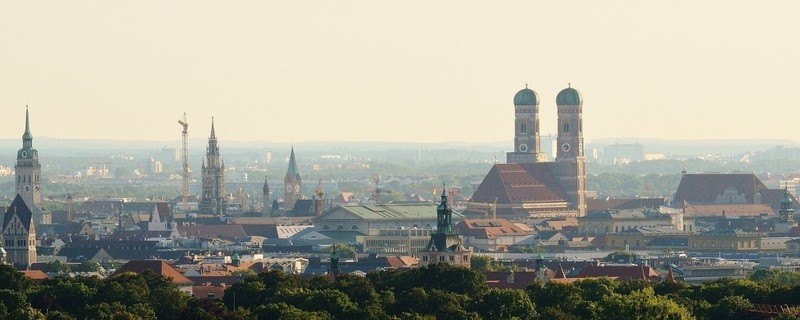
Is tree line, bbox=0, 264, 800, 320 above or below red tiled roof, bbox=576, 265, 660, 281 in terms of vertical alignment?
above

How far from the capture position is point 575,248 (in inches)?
6511

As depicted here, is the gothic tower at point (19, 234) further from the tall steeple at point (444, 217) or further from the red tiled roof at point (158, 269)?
the tall steeple at point (444, 217)

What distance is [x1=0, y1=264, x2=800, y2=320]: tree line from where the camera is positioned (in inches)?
3329

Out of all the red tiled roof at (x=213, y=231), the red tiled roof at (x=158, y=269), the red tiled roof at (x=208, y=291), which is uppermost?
the red tiled roof at (x=158, y=269)

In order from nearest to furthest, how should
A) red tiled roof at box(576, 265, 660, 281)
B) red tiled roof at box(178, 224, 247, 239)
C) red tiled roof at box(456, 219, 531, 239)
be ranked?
red tiled roof at box(576, 265, 660, 281) → red tiled roof at box(456, 219, 531, 239) → red tiled roof at box(178, 224, 247, 239)

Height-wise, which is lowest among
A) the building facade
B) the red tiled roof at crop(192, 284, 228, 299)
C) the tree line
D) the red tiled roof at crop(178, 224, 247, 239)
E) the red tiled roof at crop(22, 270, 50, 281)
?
the red tiled roof at crop(178, 224, 247, 239)

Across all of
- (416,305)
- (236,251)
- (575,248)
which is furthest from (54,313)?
(575,248)

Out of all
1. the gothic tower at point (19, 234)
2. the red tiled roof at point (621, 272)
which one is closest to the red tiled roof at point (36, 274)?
the red tiled roof at point (621, 272)

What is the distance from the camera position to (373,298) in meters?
94.4

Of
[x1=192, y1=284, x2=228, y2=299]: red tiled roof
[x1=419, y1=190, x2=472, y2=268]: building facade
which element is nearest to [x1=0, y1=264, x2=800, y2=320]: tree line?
[x1=192, y1=284, x2=228, y2=299]: red tiled roof

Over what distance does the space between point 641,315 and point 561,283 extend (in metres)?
24.0

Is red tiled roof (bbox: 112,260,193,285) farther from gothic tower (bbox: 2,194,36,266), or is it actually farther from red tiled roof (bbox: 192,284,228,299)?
gothic tower (bbox: 2,194,36,266)

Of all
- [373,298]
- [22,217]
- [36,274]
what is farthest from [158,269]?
[22,217]

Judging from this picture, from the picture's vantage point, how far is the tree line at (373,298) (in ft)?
277
